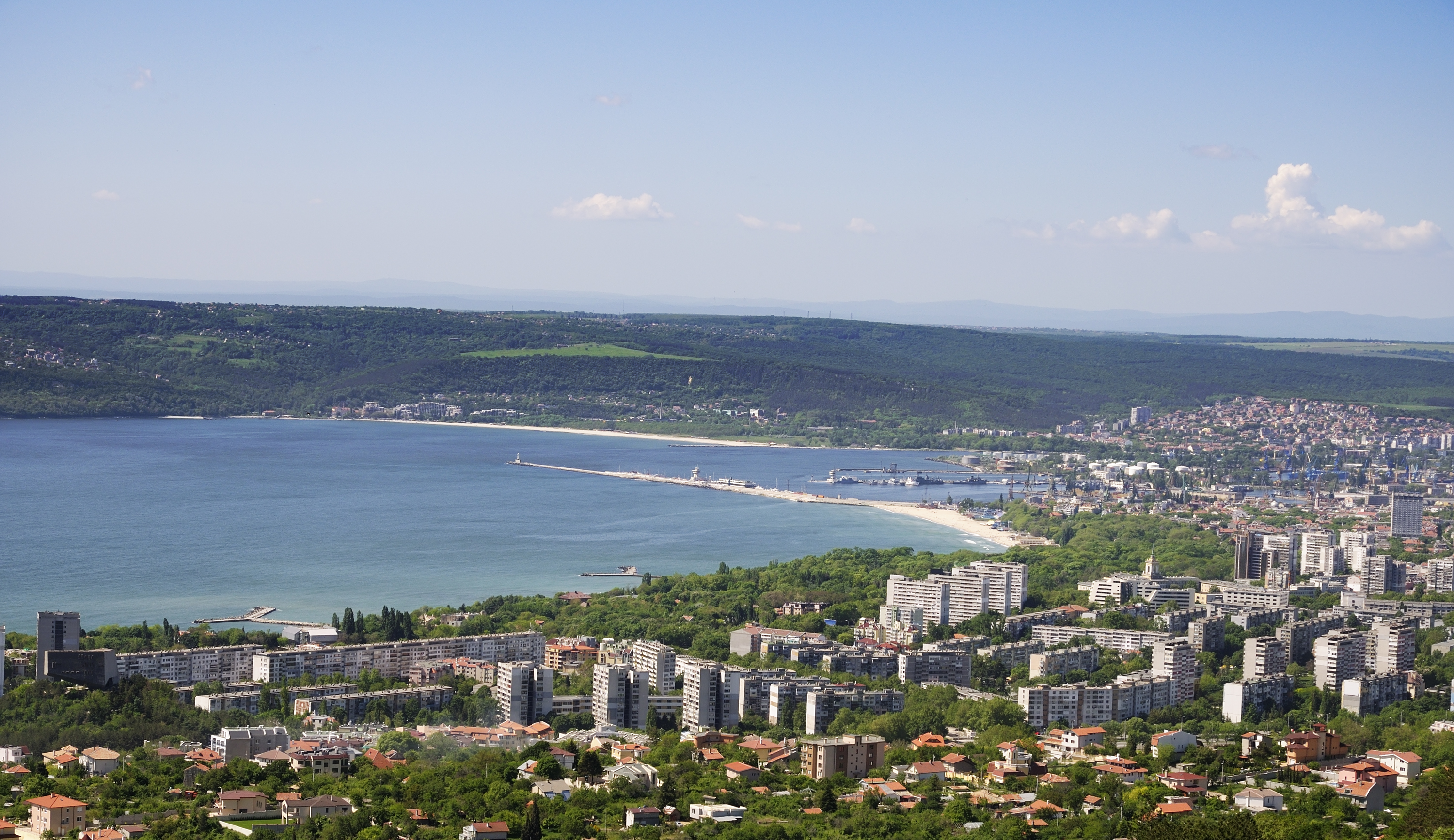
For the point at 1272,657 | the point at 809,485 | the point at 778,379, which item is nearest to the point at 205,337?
the point at 778,379

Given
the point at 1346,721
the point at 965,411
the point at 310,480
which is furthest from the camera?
the point at 965,411

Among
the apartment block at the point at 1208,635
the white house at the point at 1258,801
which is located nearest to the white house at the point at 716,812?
the white house at the point at 1258,801

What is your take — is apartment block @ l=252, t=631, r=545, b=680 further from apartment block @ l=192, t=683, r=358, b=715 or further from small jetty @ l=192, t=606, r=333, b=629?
small jetty @ l=192, t=606, r=333, b=629

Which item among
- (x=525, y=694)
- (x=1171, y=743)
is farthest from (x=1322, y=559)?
(x=525, y=694)

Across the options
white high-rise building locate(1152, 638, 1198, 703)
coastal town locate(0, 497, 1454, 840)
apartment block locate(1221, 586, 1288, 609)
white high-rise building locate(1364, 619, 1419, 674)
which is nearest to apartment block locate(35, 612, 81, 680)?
coastal town locate(0, 497, 1454, 840)

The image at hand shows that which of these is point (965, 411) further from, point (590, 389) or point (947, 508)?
point (947, 508)

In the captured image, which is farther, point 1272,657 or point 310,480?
point 310,480

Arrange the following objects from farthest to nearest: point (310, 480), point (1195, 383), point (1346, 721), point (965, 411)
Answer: point (1195, 383) → point (965, 411) → point (310, 480) → point (1346, 721)
